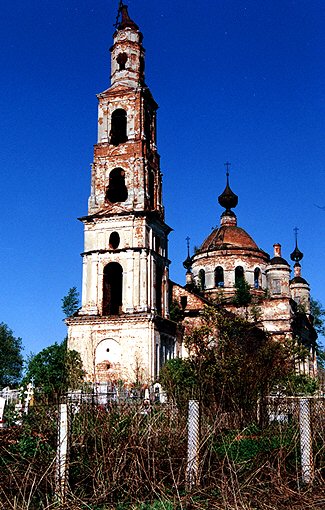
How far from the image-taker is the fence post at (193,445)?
856 cm

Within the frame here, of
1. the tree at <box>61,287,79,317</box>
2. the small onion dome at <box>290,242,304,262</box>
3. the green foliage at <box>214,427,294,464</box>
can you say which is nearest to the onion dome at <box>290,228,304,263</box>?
the small onion dome at <box>290,242,304,262</box>

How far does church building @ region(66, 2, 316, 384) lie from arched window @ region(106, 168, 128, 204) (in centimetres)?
5

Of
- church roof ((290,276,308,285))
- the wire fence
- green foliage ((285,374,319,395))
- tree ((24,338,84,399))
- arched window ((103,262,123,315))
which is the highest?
church roof ((290,276,308,285))

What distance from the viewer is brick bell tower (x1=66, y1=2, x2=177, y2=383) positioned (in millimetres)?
30172

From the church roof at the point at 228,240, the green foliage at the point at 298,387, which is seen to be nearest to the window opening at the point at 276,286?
the church roof at the point at 228,240

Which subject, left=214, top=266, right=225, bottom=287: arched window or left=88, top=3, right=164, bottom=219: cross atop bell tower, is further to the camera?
left=214, top=266, right=225, bottom=287: arched window

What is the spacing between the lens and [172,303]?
1377 inches

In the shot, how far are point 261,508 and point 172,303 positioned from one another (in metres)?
26.9

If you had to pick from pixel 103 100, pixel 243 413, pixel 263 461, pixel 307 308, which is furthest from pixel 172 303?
pixel 263 461

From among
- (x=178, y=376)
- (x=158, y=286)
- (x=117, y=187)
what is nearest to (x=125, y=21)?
(x=117, y=187)

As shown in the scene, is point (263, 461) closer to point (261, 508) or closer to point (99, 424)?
point (261, 508)

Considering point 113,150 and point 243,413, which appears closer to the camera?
point 243,413

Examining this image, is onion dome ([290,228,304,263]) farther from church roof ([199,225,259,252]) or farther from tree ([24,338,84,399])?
tree ([24,338,84,399])

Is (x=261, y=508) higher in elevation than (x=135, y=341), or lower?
lower
